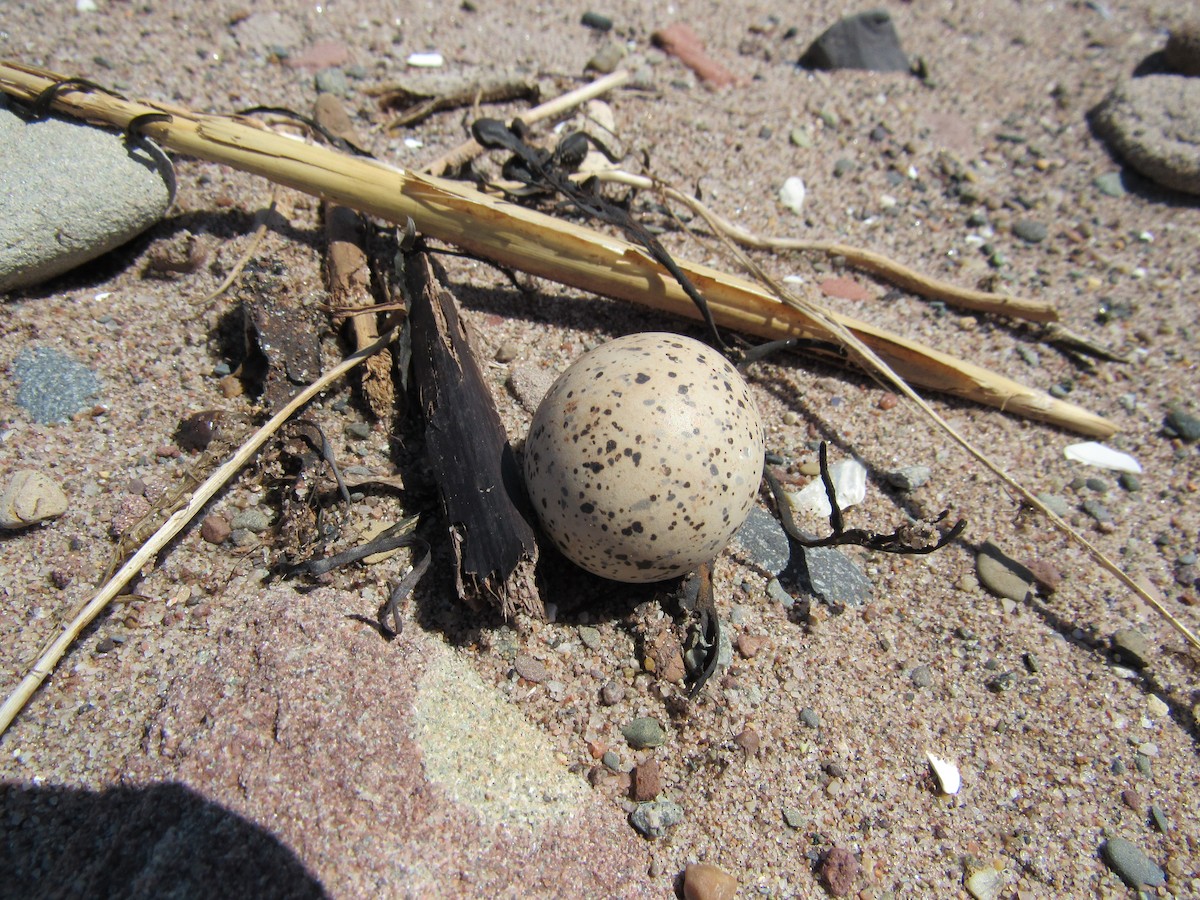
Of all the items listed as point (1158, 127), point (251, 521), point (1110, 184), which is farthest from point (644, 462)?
point (1158, 127)

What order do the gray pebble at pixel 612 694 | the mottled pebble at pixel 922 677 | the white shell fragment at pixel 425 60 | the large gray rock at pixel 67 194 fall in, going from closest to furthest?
the gray pebble at pixel 612 694, the mottled pebble at pixel 922 677, the large gray rock at pixel 67 194, the white shell fragment at pixel 425 60

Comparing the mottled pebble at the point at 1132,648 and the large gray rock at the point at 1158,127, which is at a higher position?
the large gray rock at the point at 1158,127

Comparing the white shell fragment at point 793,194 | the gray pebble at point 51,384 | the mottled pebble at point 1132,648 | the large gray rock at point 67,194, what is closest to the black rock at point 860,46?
the white shell fragment at point 793,194

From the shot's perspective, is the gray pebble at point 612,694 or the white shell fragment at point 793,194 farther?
the white shell fragment at point 793,194

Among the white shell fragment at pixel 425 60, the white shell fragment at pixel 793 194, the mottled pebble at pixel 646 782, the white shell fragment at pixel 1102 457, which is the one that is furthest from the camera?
the white shell fragment at pixel 425 60

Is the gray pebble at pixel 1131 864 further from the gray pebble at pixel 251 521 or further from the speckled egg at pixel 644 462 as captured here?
the gray pebble at pixel 251 521

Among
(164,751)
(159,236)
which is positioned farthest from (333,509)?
(159,236)

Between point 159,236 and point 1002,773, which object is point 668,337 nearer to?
point 1002,773

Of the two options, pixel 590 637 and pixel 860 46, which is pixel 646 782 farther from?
pixel 860 46
